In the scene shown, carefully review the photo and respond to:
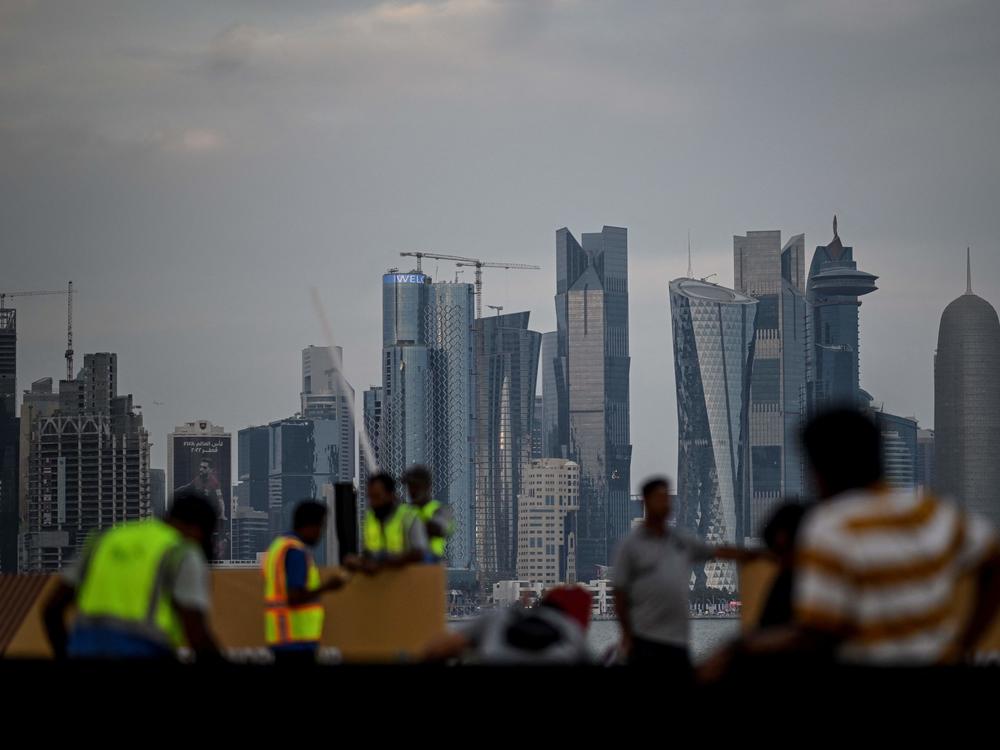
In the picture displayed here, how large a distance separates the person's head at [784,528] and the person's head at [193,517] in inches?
128

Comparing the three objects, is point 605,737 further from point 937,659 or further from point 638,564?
point 638,564

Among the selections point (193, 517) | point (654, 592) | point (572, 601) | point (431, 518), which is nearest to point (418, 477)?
point (431, 518)

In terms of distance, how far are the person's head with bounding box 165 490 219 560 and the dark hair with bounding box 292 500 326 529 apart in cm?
424

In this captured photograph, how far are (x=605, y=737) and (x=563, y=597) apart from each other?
6331mm

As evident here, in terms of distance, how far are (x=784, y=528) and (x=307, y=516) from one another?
13.5 ft

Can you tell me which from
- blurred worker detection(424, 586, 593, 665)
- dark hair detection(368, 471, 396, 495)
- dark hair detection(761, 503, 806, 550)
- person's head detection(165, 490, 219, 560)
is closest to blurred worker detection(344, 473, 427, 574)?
dark hair detection(368, 471, 396, 495)

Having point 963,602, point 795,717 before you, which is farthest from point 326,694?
point 963,602

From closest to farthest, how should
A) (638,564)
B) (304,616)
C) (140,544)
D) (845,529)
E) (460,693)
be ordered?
(845,529)
(460,693)
(140,544)
(638,564)
(304,616)

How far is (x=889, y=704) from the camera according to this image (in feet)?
20.0

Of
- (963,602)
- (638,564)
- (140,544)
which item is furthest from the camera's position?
(638,564)

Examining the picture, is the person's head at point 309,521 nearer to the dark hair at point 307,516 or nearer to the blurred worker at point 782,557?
the dark hair at point 307,516

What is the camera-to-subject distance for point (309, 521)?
13.4 metres

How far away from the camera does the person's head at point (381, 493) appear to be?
15.7 m

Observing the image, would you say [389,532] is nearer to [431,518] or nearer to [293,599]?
[431,518]
